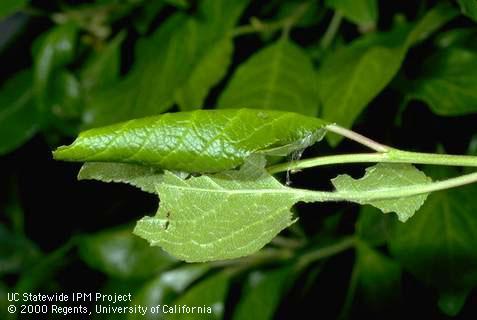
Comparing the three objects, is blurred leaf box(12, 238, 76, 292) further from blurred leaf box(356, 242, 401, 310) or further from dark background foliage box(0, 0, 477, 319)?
blurred leaf box(356, 242, 401, 310)

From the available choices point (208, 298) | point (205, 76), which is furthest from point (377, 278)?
point (205, 76)

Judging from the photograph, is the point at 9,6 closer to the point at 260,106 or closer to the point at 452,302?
the point at 260,106

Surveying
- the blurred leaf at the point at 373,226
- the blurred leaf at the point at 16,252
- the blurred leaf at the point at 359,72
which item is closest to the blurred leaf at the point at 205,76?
the blurred leaf at the point at 359,72

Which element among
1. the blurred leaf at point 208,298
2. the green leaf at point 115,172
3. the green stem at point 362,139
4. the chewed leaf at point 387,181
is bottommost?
the blurred leaf at point 208,298

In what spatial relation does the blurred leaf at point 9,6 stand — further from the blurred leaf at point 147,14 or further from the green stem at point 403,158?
the green stem at point 403,158

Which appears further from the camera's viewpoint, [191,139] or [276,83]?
[276,83]

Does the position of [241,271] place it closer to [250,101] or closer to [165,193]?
[250,101]
